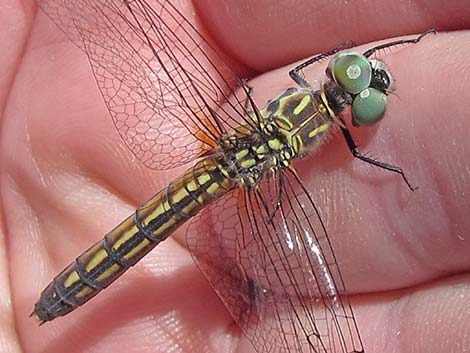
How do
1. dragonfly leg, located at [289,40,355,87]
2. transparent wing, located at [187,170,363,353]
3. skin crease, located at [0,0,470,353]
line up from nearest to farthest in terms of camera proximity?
skin crease, located at [0,0,470,353]
transparent wing, located at [187,170,363,353]
dragonfly leg, located at [289,40,355,87]

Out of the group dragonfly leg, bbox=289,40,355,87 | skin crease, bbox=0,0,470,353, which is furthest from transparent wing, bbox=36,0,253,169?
dragonfly leg, bbox=289,40,355,87

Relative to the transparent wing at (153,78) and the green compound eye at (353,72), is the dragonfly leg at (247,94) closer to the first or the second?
the transparent wing at (153,78)

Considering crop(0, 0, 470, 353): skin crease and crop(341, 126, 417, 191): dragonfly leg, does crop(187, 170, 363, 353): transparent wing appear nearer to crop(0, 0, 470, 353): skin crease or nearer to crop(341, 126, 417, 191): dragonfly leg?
crop(0, 0, 470, 353): skin crease

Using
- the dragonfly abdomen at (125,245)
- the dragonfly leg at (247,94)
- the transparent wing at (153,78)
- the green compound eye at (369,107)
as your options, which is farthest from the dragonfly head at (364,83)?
the dragonfly abdomen at (125,245)

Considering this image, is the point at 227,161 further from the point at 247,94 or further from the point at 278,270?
the point at 278,270

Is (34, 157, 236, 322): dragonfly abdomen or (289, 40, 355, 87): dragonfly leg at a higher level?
(289, 40, 355, 87): dragonfly leg

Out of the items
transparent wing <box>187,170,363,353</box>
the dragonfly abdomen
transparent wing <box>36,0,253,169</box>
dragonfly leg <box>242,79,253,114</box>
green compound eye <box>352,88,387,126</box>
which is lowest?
transparent wing <box>187,170,363,353</box>
